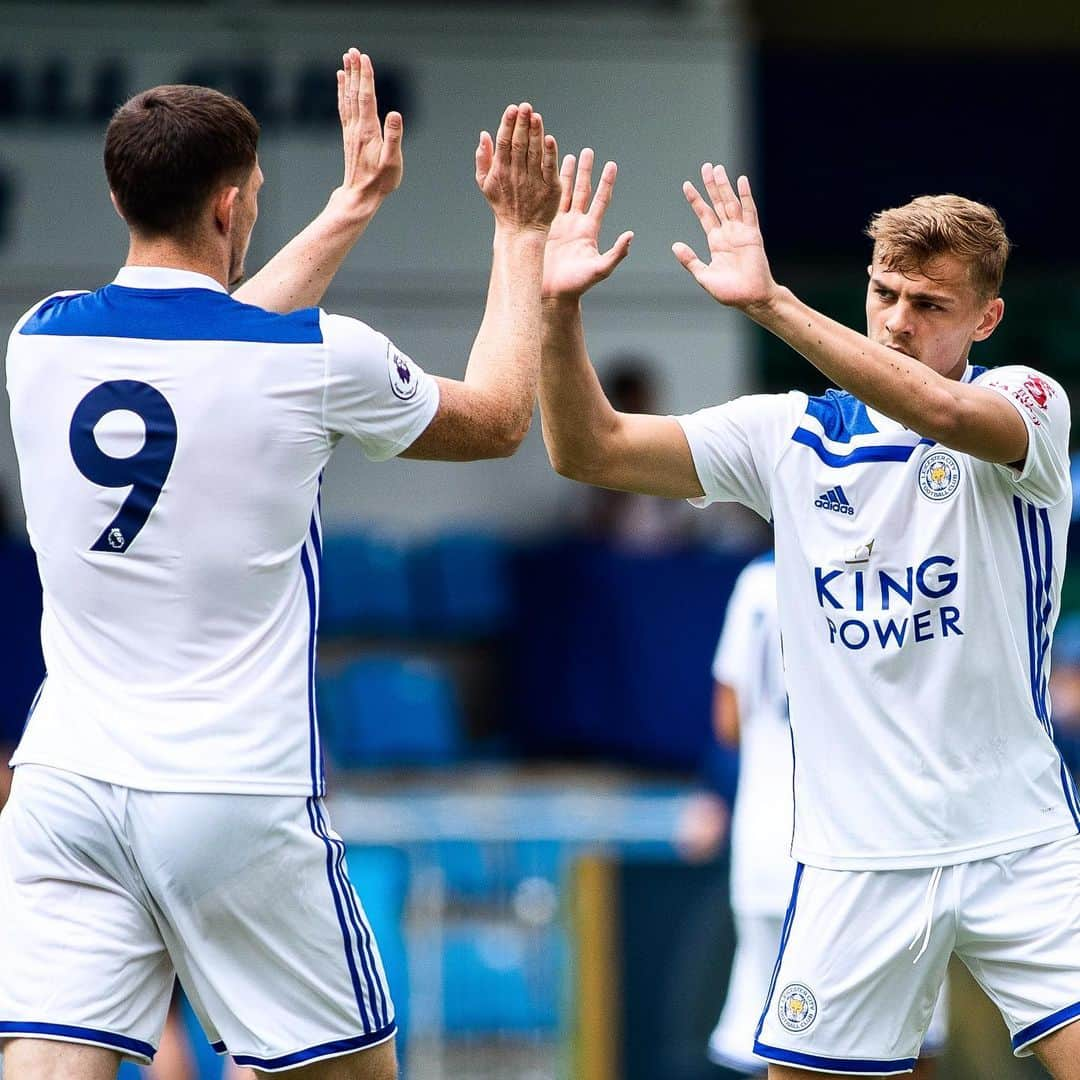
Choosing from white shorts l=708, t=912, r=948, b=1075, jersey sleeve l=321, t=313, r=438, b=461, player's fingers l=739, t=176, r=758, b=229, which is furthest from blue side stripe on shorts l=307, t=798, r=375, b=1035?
white shorts l=708, t=912, r=948, b=1075

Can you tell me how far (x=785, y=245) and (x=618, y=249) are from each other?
1097 centimetres

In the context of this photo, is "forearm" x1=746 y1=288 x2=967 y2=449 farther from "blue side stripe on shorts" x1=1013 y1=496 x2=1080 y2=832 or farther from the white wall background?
the white wall background

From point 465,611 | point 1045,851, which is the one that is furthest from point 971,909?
point 465,611

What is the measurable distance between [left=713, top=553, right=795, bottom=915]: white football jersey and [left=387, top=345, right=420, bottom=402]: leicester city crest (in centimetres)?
300

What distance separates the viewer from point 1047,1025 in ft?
13.1

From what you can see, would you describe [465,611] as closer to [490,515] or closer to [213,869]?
[490,515]

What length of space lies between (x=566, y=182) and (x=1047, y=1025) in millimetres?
1976

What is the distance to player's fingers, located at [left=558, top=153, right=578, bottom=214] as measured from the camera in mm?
4219

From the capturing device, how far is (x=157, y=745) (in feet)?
11.8

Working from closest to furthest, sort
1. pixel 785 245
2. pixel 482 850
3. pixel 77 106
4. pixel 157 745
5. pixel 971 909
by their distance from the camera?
pixel 157 745, pixel 971 909, pixel 482 850, pixel 77 106, pixel 785 245

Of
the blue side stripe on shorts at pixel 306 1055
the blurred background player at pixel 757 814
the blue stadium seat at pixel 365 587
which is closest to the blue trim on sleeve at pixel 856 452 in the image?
the blue side stripe on shorts at pixel 306 1055

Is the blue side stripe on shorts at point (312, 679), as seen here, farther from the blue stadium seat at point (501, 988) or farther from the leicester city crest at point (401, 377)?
the blue stadium seat at point (501, 988)

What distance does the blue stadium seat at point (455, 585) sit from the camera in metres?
12.3

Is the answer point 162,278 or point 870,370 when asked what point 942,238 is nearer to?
point 870,370
